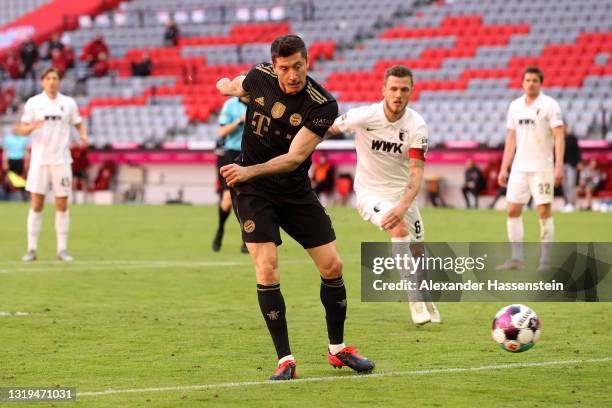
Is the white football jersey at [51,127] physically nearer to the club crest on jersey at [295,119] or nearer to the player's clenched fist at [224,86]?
the player's clenched fist at [224,86]

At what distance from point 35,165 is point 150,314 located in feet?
17.0

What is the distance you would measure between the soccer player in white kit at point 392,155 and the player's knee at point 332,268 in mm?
1287

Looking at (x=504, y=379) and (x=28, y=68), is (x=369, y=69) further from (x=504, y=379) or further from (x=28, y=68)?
(x=504, y=379)

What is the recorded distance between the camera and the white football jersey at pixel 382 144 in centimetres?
947

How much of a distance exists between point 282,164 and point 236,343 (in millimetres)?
1953

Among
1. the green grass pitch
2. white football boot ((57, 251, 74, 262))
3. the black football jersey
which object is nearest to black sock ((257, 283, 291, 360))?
the green grass pitch

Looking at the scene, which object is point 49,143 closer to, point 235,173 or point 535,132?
point 535,132

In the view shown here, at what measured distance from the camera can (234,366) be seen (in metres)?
7.54

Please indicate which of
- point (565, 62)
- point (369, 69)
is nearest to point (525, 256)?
point (565, 62)

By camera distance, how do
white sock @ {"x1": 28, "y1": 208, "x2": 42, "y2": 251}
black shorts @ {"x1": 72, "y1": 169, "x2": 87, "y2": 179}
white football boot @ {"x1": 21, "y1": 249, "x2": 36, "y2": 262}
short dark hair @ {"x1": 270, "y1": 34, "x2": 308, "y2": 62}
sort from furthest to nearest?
1. black shorts @ {"x1": 72, "y1": 169, "x2": 87, "y2": 179}
2. white football boot @ {"x1": 21, "y1": 249, "x2": 36, "y2": 262}
3. white sock @ {"x1": 28, "y1": 208, "x2": 42, "y2": 251}
4. short dark hair @ {"x1": 270, "y1": 34, "x2": 308, "y2": 62}

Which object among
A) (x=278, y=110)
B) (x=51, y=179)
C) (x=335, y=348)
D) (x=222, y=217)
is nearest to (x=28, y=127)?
(x=51, y=179)

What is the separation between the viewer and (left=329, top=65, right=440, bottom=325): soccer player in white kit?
9.22 meters

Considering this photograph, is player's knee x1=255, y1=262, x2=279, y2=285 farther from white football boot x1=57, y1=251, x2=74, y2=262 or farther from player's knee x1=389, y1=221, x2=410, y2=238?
white football boot x1=57, y1=251, x2=74, y2=262

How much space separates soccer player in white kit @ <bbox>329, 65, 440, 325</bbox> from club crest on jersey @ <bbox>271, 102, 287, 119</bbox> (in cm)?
175
